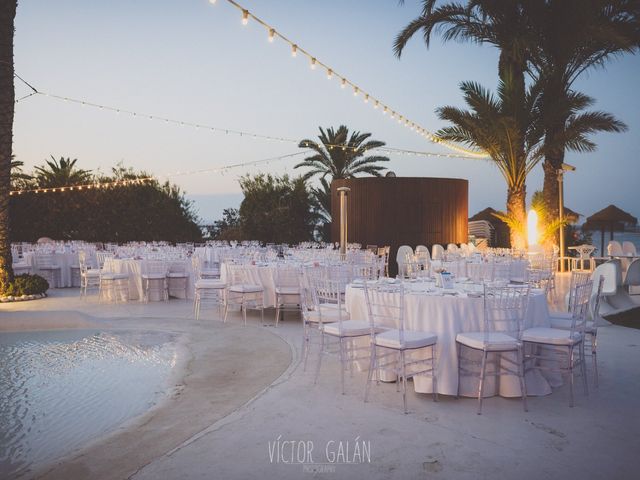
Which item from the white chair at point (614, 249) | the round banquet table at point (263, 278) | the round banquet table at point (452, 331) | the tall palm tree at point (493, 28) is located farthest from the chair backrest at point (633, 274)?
the round banquet table at point (263, 278)

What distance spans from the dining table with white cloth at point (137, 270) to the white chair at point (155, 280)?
61 mm

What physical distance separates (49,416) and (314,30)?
11.0 meters

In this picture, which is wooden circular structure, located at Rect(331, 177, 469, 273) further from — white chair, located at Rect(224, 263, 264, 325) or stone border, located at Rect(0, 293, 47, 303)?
stone border, located at Rect(0, 293, 47, 303)

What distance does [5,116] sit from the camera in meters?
10.0

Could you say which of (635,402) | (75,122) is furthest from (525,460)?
(75,122)

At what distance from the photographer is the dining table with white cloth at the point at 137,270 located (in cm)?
1024

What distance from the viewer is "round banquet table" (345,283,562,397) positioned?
4.27 meters

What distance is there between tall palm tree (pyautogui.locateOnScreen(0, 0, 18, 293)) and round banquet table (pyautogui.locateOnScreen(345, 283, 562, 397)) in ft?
28.9

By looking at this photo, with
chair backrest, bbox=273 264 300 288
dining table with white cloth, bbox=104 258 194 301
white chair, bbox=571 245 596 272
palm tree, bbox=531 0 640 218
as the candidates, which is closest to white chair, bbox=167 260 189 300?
dining table with white cloth, bbox=104 258 194 301

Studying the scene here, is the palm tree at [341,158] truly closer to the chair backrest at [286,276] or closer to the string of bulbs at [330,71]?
the string of bulbs at [330,71]

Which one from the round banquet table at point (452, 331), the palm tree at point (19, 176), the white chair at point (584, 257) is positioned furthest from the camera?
the palm tree at point (19, 176)

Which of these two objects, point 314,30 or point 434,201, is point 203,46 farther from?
point 434,201

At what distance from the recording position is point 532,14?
12.6 meters

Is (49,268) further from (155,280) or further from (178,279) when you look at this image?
(178,279)
